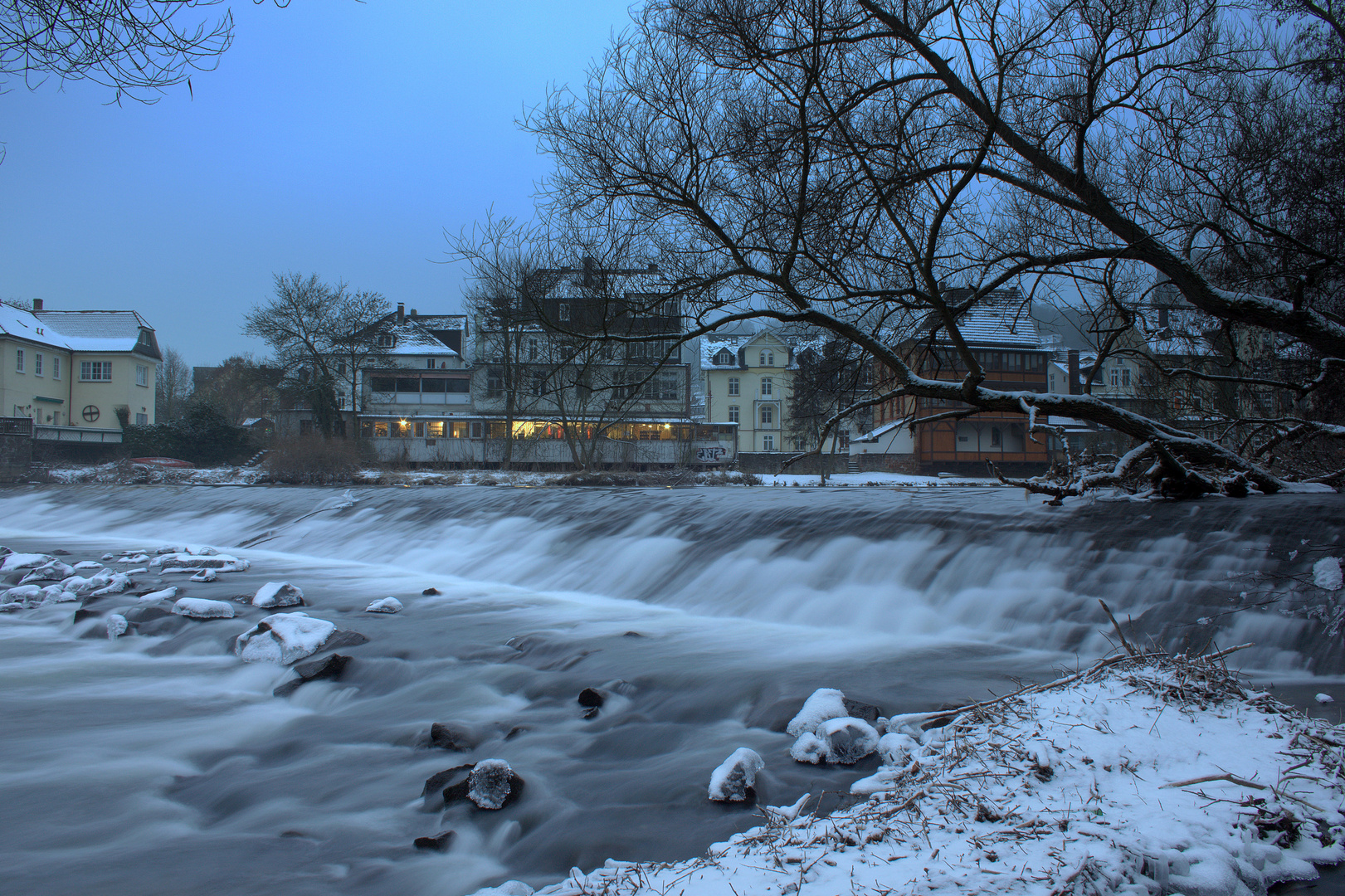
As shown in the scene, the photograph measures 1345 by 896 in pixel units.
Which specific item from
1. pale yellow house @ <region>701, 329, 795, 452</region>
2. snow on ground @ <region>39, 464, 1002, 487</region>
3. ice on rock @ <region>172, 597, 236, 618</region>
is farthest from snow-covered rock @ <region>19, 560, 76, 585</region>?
pale yellow house @ <region>701, 329, 795, 452</region>

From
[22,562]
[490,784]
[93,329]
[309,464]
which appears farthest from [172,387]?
[490,784]

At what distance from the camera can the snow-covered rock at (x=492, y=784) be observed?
310cm

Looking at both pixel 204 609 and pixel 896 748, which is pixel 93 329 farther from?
pixel 896 748

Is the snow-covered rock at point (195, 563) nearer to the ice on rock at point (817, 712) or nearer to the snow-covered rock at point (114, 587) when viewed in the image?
the snow-covered rock at point (114, 587)

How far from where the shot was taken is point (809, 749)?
321 cm

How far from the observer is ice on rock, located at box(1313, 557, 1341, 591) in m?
5.03

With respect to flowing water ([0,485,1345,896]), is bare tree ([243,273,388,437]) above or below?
above

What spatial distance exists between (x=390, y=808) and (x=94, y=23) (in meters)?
3.78

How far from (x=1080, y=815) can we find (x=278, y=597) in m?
7.03

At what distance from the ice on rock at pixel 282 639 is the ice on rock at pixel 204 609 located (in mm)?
867

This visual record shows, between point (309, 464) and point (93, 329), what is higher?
point (93, 329)

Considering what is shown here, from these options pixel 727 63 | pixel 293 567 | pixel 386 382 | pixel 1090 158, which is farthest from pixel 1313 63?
pixel 386 382

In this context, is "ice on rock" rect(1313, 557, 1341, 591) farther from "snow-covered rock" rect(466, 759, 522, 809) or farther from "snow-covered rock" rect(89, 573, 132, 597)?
"snow-covered rock" rect(89, 573, 132, 597)

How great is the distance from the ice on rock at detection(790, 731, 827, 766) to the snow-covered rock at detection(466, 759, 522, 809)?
118 cm
